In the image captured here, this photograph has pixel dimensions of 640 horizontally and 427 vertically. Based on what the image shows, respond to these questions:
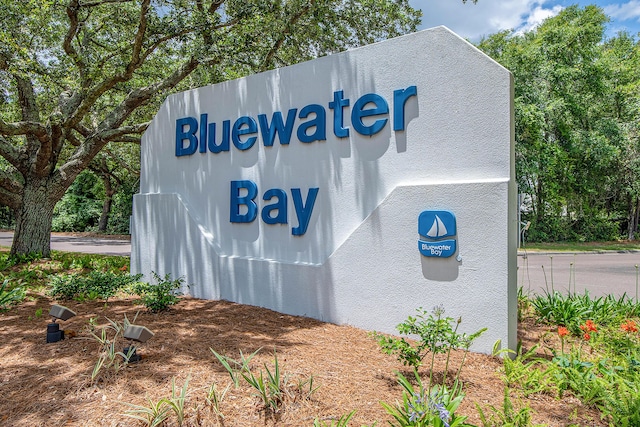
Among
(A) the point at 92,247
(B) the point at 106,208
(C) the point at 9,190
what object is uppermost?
(C) the point at 9,190

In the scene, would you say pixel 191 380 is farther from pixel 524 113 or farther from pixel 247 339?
pixel 524 113

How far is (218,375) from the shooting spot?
356cm

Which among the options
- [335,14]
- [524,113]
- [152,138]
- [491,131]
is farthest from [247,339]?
[524,113]

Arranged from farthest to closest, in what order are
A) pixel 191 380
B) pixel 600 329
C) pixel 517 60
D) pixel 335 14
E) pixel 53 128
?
pixel 517 60 < pixel 335 14 < pixel 53 128 < pixel 600 329 < pixel 191 380

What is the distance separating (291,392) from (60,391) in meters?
A: 1.88

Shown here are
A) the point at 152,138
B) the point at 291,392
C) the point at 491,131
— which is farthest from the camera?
the point at 152,138

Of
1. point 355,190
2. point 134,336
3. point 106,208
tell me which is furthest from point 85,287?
point 106,208

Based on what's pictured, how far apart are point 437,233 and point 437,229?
46 millimetres

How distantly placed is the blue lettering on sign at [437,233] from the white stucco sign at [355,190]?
0.5 inches

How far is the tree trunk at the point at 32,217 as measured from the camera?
33.5 ft

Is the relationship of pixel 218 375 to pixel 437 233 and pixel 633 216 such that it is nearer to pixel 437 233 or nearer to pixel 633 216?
pixel 437 233

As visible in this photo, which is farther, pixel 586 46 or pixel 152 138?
pixel 586 46

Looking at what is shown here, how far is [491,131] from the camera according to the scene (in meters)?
4.63

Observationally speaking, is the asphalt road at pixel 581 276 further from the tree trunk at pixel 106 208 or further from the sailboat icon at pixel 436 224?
the tree trunk at pixel 106 208
